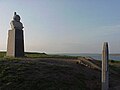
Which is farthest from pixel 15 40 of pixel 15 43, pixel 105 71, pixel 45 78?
pixel 105 71

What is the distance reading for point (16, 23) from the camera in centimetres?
1936

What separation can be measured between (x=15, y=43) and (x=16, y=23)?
5.60 ft

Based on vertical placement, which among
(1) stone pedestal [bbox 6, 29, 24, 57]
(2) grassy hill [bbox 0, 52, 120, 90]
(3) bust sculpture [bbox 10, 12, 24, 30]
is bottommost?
(2) grassy hill [bbox 0, 52, 120, 90]

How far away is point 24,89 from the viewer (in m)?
9.84

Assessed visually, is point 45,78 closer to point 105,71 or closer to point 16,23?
point 105,71

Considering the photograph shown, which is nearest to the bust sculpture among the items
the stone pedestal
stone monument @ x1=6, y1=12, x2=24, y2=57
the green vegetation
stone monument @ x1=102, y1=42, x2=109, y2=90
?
stone monument @ x1=6, y1=12, x2=24, y2=57

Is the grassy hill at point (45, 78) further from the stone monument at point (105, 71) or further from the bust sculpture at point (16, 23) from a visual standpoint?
the bust sculpture at point (16, 23)

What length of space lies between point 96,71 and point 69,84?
12.9ft

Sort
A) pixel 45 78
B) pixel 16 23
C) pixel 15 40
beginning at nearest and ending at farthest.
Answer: pixel 45 78 < pixel 15 40 < pixel 16 23

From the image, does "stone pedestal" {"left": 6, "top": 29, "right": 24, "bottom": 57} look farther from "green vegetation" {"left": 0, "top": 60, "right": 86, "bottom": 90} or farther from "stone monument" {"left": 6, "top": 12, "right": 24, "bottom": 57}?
"green vegetation" {"left": 0, "top": 60, "right": 86, "bottom": 90}

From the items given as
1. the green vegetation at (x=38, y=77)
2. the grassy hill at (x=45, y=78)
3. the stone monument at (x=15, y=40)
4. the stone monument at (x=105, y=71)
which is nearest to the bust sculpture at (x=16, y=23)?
the stone monument at (x=15, y=40)

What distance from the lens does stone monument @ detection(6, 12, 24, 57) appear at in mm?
18734

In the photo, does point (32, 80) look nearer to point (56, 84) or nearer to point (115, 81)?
point (56, 84)

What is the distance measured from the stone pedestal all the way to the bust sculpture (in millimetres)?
297
